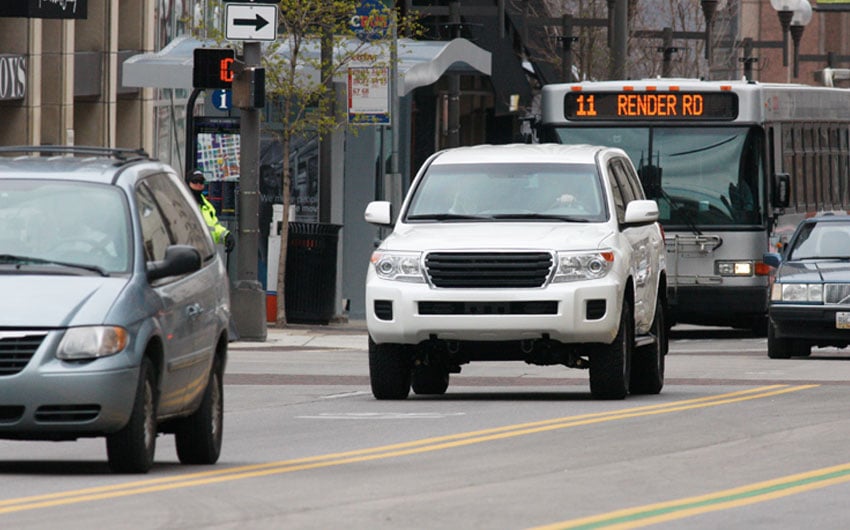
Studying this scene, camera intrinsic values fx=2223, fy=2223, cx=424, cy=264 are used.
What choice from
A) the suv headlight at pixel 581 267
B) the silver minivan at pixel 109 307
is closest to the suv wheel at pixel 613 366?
the suv headlight at pixel 581 267

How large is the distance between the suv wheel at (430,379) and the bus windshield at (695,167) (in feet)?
31.9

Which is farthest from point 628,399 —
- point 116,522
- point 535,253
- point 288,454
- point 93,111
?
point 93,111

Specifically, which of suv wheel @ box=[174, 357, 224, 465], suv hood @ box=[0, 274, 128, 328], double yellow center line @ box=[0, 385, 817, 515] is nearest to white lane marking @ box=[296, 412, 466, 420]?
double yellow center line @ box=[0, 385, 817, 515]

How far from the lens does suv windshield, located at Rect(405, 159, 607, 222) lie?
1708 cm

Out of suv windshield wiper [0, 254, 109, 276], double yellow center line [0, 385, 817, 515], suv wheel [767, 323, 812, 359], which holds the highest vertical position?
suv windshield wiper [0, 254, 109, 276]

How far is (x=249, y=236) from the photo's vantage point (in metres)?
Answer: 25.9

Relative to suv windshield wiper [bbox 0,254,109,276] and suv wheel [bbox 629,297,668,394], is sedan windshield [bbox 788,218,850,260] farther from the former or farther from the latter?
suv windshield wiper [bbox 0,254,109,276]

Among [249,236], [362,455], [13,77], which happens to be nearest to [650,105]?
[249,236]

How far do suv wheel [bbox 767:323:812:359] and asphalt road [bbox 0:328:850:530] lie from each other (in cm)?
463

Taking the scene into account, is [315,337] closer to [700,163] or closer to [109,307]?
[700,163]

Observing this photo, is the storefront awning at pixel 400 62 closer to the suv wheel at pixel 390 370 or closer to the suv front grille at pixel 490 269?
the suv wheel at pixel 390 370

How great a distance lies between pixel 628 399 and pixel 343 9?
40.9 feet

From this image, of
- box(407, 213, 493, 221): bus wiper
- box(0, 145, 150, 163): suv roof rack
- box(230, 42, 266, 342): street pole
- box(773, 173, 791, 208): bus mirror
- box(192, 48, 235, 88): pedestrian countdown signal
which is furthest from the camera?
box(773, 173, 791, 208): bus mirror

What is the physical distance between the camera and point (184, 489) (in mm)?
10414
